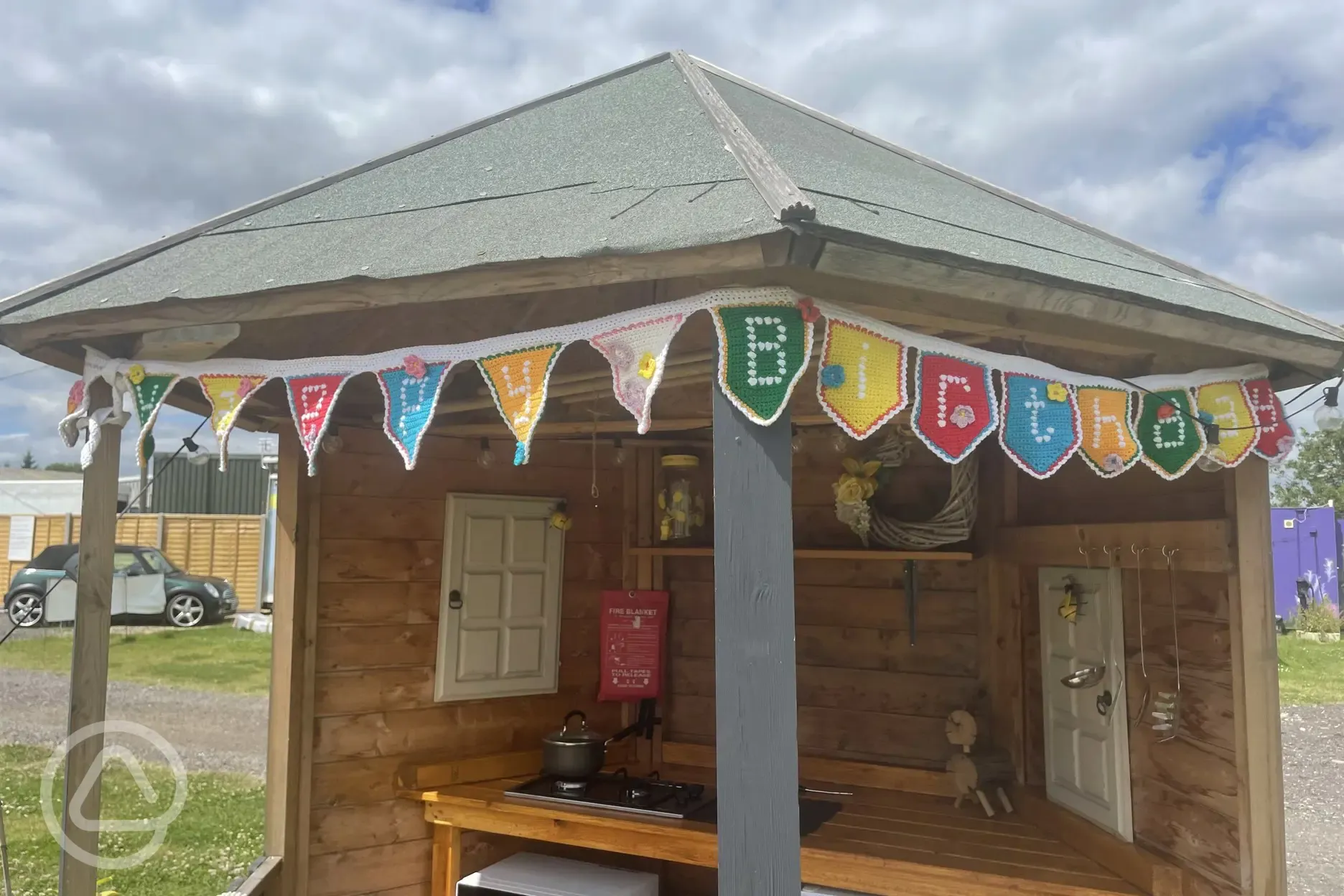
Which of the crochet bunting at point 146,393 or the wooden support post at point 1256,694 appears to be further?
the crochet bunting at point 146,393

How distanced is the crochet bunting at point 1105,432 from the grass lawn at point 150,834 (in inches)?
178

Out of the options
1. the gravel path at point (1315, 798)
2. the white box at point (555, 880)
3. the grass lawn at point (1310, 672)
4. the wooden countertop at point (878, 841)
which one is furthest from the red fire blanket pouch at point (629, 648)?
the grass lawn at point (1310, 672)

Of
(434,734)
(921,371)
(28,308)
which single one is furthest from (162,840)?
(921,371)

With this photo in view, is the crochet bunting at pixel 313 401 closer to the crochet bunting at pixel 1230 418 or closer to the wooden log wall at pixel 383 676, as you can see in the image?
the wooden log wall at pixel 383 676

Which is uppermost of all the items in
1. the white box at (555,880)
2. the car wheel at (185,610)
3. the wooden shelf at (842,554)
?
the wooden shelf at (842,554)

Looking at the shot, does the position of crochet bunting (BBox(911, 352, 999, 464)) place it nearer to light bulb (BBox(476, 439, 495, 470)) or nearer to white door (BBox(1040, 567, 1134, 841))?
white door (BBox(1040, 567, 1134, 841))

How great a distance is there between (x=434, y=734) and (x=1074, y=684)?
253 cm

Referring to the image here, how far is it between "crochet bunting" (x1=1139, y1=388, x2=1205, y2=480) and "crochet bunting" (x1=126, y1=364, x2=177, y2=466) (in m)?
2.67

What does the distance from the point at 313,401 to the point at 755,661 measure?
1348mm

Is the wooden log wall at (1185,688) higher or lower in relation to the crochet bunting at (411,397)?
lower

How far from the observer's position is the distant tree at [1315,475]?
93.8 ft

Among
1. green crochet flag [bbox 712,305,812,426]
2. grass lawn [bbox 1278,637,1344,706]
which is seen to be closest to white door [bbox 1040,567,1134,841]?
green crochet flag [bbox 712,305,812,426]

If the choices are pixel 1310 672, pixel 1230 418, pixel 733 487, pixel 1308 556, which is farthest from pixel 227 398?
pixel 1308 556

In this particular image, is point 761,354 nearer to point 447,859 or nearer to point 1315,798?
point 447,859
